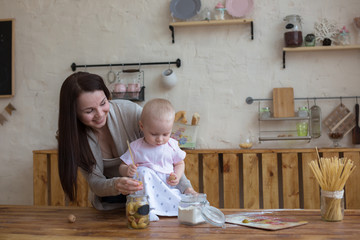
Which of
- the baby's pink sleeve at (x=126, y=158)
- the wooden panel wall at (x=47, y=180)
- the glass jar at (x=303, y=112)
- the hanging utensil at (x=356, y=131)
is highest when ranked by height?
the glass jar at (x=303, y=112)

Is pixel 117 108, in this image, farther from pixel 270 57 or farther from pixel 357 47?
pixel 357 47

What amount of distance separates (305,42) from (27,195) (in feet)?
9.92

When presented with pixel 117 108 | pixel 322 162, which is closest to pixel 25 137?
pixel 117 108

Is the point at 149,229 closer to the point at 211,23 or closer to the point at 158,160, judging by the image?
the point at 158,160

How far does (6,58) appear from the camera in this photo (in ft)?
13.5

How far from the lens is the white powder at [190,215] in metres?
1.64

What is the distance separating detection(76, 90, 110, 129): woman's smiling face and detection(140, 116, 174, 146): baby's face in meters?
0.20

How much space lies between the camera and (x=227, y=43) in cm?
380

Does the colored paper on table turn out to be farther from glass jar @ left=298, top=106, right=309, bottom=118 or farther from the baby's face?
glass jar @ left=298, top=106, right=309, bottom=118

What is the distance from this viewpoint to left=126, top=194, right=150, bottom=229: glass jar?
161 cm

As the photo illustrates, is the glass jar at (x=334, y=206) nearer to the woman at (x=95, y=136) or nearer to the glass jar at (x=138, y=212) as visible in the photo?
the woman at (x=95, y=136)

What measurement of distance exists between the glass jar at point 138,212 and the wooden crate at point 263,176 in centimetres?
180

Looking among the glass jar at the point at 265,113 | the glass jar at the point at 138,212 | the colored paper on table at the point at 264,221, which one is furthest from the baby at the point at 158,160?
the glass jar at the point at 265,113

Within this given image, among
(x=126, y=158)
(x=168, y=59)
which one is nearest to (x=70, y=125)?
(x=126, y=158)
